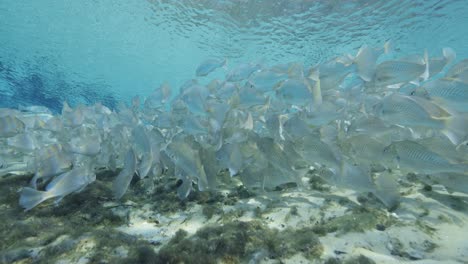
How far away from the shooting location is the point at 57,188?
3.14 metres

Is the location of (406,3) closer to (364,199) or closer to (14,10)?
(364,199)

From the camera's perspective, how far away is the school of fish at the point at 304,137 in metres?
3.03

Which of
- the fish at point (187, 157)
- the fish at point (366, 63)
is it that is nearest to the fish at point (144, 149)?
the fish at point (187, 157)

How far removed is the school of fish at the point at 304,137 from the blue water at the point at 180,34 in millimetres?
13357

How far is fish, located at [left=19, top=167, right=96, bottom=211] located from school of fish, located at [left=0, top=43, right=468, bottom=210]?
1 centimetres

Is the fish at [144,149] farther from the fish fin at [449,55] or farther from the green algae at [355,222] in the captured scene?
the fish fin at [449,55]

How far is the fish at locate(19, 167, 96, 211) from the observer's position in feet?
10.2

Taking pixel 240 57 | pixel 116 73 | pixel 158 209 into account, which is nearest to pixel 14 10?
pixel 116 73

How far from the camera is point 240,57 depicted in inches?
944

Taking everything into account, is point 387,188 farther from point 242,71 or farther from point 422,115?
point 242,71

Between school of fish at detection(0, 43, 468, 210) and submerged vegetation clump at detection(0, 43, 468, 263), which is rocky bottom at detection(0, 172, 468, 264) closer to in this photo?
submerged vegetation clump at detection(0, 43, 468, 263)

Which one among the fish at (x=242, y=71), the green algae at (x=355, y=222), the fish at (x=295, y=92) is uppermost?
the fish at (x=242, y=71)

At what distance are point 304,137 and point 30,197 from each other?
11.2ft

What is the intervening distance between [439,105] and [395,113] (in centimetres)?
47
